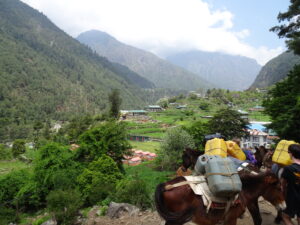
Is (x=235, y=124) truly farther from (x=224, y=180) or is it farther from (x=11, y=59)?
(x=11, y=59)

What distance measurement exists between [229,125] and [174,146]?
341 inches

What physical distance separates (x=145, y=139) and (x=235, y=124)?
32.1 m

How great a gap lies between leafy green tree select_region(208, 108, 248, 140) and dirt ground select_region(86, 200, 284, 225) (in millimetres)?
20193

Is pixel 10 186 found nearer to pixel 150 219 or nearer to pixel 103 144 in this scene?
pixel 103 144

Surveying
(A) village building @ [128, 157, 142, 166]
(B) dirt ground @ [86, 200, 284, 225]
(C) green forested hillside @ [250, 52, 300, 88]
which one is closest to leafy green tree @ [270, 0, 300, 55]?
(B) dirt ground @ [86, 200, 284, 225]

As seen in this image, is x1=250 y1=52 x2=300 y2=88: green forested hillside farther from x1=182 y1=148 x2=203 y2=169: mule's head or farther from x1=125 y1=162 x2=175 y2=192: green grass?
x1=182 y1=148 x2=203 y2=169: mule's head

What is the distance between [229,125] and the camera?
1069 inches

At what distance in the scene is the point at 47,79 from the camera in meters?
152

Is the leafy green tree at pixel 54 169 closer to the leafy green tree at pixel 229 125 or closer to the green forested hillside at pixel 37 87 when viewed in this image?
the leafy green tree at pixel 229 125

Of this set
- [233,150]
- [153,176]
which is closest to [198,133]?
[153,176]

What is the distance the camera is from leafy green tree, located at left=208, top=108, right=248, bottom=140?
1058 inches

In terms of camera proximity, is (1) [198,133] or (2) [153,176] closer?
(2) [153,176]

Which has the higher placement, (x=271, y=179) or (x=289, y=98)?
(x=289, y=98)

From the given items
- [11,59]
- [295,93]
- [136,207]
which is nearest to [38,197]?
[136,207]
